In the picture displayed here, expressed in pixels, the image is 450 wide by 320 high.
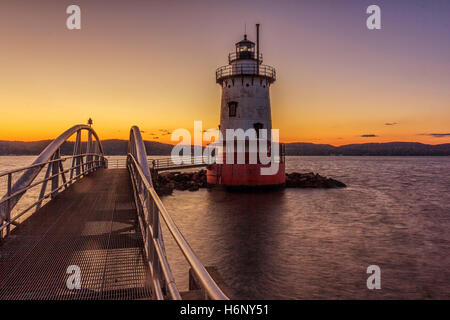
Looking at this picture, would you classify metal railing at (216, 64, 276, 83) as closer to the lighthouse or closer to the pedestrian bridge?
the lighthouse

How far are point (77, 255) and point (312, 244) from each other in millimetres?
13671

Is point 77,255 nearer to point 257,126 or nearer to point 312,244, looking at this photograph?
point 312,244

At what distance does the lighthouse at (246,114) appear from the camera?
28.2m

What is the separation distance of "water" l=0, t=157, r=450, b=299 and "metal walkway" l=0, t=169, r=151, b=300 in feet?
17.0

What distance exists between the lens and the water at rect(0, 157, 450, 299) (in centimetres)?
1083


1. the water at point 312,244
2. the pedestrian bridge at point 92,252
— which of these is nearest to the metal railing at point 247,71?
the water at point 312,244

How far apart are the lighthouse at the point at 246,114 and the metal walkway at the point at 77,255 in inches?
833

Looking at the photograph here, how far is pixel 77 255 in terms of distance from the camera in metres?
4.61

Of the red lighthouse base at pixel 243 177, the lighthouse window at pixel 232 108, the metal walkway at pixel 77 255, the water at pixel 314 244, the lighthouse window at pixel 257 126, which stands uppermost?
the lighthouse window at pixel 232 108

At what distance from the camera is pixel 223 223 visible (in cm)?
2080

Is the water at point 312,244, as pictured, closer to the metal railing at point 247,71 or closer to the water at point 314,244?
the water at point 314,244
